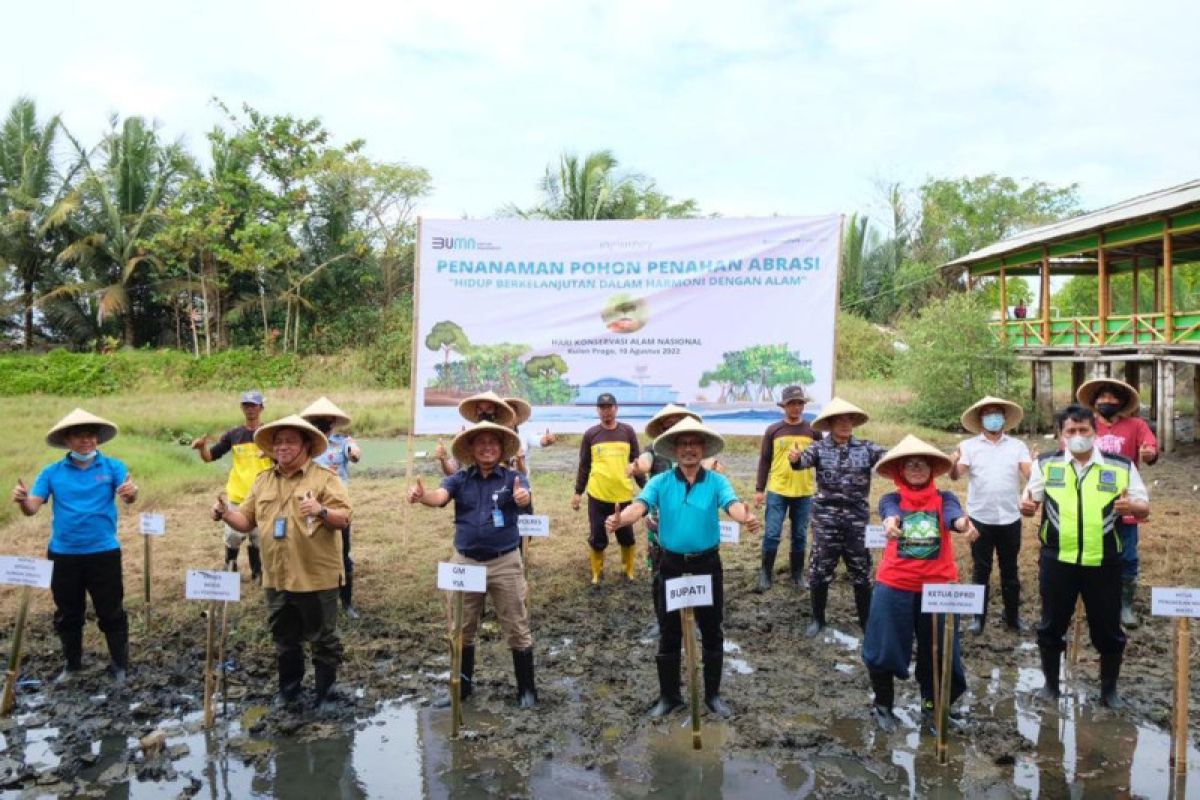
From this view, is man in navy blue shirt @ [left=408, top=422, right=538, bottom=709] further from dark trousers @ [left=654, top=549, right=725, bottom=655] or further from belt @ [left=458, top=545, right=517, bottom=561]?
dark trousers @ [left=654, top=549, right=725, bottom=655]

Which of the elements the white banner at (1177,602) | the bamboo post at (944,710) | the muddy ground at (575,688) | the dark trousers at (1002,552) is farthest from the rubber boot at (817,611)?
the white banner at (1177,602)

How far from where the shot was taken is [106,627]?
5.77 meters

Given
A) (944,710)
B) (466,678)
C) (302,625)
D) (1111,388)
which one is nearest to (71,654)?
(302,625)

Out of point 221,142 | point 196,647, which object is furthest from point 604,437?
point 221,142

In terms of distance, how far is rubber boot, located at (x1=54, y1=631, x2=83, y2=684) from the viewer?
5.82 meters

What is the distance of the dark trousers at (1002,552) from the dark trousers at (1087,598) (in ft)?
3.23

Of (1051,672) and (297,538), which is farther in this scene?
(1051,672)

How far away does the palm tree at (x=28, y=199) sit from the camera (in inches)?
1101

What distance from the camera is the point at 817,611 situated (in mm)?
6582

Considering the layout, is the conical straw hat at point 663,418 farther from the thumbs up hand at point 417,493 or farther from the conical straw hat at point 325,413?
the thumbs up hand at point 417,493

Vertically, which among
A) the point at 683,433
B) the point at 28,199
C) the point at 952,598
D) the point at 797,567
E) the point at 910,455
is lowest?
the point at 797,567

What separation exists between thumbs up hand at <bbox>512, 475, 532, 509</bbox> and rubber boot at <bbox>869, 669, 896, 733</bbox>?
214 cm

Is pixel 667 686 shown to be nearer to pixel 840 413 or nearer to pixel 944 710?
pixel 944 710

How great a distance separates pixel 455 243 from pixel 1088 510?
6434mm
